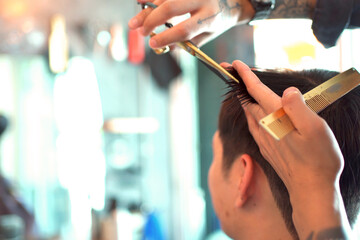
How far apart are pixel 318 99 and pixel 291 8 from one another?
388 mm

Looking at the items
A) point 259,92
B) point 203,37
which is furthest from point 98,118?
point 259,92

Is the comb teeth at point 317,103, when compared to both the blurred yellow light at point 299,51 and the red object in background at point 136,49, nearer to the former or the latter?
the blurred yellow light at point 299,51

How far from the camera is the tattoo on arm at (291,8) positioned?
1023 millimetres

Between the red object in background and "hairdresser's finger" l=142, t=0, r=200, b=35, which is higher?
the red object in background

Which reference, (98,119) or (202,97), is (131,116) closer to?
(98,119)

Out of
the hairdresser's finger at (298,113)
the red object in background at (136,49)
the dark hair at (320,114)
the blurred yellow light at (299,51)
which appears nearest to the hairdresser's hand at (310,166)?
the hairdresser's finger at (298,113)

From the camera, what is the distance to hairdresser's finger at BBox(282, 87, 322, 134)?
2.04ft

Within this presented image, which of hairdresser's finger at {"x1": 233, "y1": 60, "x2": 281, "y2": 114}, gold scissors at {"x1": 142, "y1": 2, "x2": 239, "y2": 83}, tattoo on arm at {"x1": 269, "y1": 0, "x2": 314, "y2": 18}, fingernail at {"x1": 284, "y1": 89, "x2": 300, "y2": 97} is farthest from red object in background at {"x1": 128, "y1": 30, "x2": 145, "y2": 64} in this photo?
fingernail at {"x1": 284, "y1": 89, "x2": 300, "y2": 97}

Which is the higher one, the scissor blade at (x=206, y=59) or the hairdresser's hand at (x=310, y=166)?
the scissor blade at (x=206, y=59)

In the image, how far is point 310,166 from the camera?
63cm

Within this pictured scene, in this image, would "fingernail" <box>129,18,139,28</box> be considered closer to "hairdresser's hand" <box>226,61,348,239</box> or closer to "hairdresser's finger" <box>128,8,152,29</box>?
"hairdresser's finger" <box>128,8,152,29</box>

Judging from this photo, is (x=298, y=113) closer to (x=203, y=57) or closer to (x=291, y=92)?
(x=291, y=92)

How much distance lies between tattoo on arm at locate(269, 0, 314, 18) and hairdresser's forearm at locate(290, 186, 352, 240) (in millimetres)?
524

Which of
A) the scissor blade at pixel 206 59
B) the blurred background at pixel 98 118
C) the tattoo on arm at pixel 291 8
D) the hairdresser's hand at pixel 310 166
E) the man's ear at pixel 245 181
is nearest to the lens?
the hairdresser's hand at pixel 310 166
